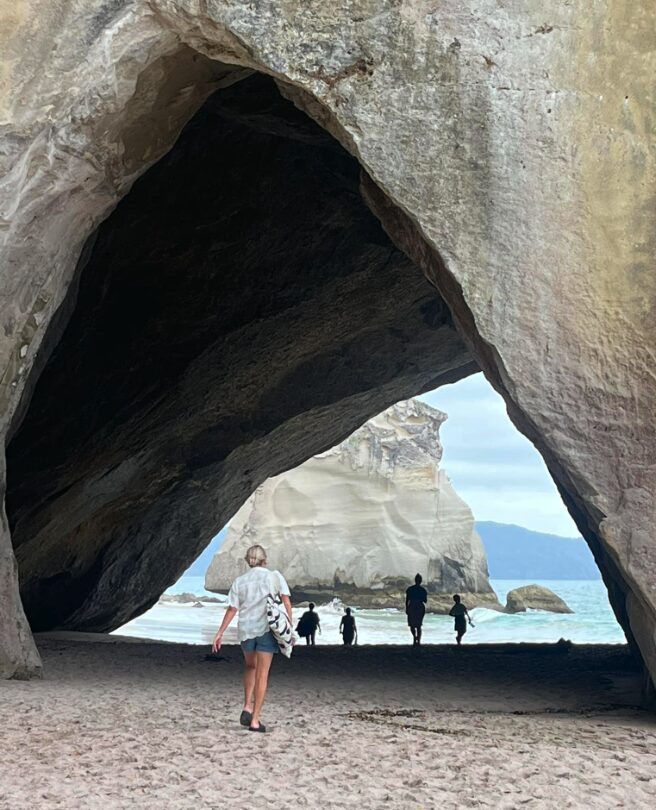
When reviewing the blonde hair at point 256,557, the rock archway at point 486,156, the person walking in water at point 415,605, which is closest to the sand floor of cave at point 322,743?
the blonde hair at point 256,557

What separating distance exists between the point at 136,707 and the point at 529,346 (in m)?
3.76

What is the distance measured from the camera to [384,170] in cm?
756

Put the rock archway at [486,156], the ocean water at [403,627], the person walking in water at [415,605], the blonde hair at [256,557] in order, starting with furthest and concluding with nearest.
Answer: the ocean water at [403,627], the person walking in water at [415,605], the rock archway at [486,156], the blonde hair at [256,557]

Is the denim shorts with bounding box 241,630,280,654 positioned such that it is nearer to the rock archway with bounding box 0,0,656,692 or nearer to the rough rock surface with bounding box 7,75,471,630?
the rock archway with bounding box 0,0,656,692

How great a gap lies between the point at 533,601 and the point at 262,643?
52.4 metres

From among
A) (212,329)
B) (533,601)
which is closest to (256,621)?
(212,329)

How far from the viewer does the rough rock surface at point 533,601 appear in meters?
53.5

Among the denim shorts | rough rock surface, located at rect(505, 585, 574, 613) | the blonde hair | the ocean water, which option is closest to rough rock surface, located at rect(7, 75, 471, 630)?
the blonde hair

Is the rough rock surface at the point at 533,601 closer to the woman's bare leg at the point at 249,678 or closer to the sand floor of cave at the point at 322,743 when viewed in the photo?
the sand floor of cave at the point at 322,743

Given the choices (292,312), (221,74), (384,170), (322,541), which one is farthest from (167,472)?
(322,541)

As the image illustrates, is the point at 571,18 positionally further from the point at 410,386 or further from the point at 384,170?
the point at 410,386

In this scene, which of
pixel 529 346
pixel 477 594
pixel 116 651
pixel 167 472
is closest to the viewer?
pixel 529 346

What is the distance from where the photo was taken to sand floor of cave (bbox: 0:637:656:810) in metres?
4.56

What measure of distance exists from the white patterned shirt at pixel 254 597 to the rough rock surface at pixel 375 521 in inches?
1717
